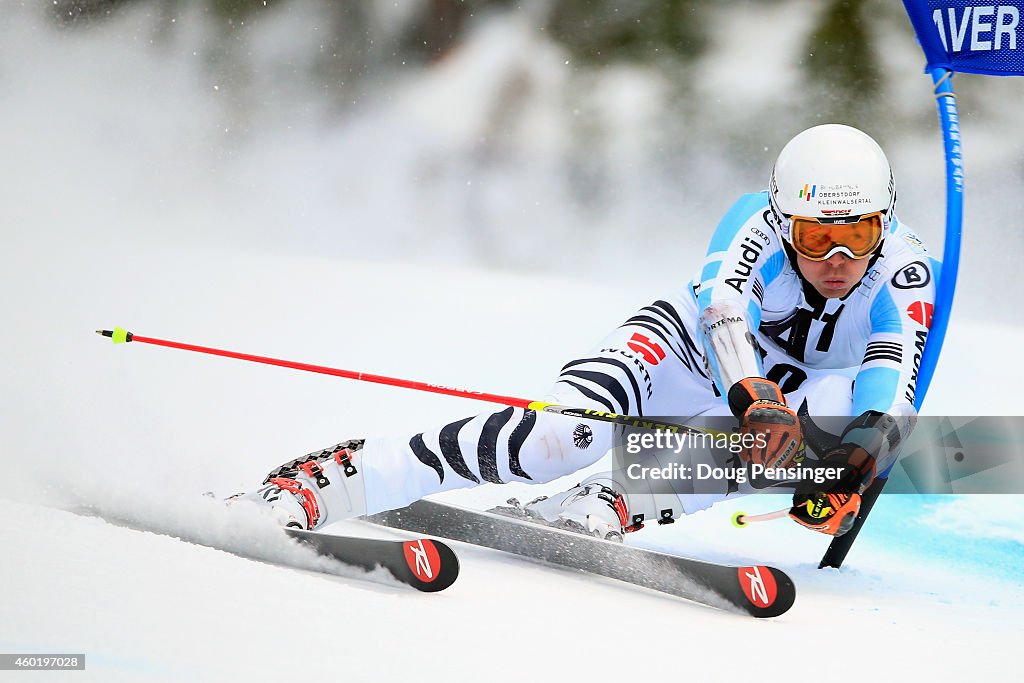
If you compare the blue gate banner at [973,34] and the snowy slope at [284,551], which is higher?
the blue gate banner at [973,34]

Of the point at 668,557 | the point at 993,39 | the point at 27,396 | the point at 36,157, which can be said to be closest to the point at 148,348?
the point at 27,396

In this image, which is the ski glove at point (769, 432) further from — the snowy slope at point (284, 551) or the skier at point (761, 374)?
the snowy slope at point (284, 551)

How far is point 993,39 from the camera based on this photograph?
3.14 metres

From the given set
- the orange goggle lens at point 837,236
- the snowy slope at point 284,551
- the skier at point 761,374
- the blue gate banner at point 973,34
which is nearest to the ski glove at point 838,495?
the skier at point 761,374

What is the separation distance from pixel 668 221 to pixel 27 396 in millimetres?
5312

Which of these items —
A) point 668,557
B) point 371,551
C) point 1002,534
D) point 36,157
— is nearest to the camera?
point 371,551

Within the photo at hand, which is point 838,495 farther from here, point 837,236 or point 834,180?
point 834,180

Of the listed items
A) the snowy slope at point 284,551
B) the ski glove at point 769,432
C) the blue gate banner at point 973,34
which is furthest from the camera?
the blue gate banner at point 973,34

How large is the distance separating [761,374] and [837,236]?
381mm

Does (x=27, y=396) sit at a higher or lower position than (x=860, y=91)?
lower

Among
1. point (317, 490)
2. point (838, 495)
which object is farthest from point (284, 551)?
point (838, 495)

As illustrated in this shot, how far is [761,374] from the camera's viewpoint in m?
2.69

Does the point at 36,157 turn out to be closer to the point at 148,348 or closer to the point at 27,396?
the point at 148,348

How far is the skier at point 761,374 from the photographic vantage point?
2592mm
